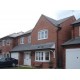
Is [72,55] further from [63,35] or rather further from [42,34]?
[42,34]

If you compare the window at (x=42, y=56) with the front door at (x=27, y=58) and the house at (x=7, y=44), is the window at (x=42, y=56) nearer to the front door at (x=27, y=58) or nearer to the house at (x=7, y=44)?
the front door at (x=27, y=58)

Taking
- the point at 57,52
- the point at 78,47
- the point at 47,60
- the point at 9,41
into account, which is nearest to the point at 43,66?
the point at 47,60

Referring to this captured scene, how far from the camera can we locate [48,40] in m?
24.5

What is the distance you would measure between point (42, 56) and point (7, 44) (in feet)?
38.8

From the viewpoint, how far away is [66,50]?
20797 mm

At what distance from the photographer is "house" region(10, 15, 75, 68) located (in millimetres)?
23031

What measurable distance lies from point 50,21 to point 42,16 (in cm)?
170

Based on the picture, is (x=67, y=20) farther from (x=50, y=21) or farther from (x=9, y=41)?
(x=9, y=41)

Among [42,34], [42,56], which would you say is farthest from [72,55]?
[42,34]

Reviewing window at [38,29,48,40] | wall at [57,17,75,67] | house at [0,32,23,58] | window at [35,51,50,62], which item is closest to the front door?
window at [35,51,50,62]

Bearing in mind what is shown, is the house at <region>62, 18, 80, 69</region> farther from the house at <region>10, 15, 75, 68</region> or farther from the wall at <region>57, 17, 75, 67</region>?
the house at <region>10, 15, 75, 68</region>

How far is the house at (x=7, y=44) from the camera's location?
110 ft

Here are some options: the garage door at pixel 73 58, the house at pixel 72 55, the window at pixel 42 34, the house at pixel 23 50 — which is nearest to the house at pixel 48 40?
the window at pixel 42 34

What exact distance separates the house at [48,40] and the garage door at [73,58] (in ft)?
7.66
